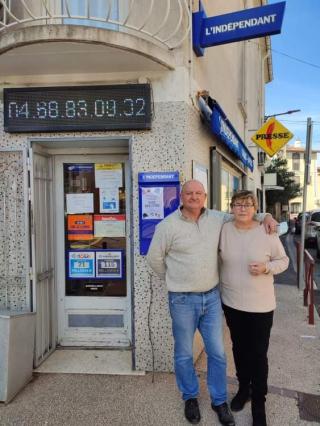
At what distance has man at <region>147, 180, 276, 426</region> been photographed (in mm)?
3291

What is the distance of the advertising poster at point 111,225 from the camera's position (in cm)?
482

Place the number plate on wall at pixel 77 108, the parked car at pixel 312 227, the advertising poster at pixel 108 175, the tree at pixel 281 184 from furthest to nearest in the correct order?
the tree at pixel 281 184, the parked car at pixel 312 227, the advertising poster at pixel 108 175, the number plate on wall at pixel 77 108

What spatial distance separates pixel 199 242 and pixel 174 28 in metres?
2.25

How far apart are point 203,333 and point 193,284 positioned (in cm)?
43

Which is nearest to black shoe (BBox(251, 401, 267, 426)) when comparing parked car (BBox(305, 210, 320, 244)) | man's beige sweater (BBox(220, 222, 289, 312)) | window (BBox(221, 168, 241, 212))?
man's beige sweater (BBox(220, 222, 289, 312))

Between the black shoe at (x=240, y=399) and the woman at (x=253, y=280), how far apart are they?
0.30 metres

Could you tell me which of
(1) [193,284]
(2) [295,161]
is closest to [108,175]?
(1) [193,284]

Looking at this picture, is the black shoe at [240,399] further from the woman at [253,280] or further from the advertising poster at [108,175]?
the advertising poster at [108,175]

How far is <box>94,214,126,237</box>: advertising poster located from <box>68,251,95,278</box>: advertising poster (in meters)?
0.29

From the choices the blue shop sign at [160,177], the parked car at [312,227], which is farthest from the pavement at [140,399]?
the parked car at [312,227]

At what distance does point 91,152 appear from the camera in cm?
471

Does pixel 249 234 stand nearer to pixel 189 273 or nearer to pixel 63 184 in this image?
pixel 189 273

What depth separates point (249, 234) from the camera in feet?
10.6

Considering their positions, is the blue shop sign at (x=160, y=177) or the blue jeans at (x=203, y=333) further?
the blue shop sign at (x=160, y=177)
